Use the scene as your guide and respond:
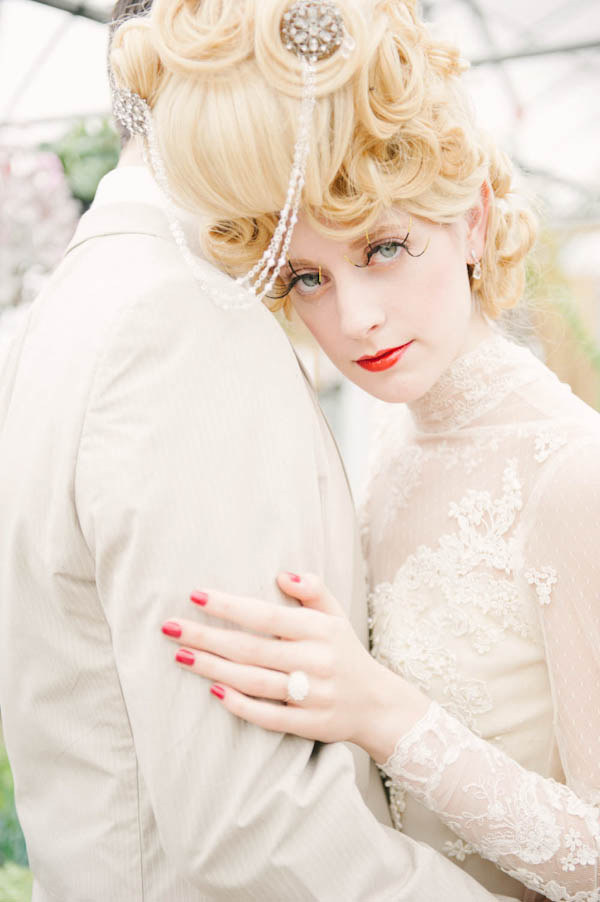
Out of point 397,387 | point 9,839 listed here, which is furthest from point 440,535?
point 9,839

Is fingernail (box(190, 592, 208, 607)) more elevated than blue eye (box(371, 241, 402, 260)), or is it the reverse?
blue eye (box(371, 241, 402, 260))

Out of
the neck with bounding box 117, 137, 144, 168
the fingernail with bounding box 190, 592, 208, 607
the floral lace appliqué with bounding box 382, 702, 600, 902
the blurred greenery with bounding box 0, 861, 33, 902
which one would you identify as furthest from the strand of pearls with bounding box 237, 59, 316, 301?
the blurred greenery with bounding box 0, 861, 33, 902

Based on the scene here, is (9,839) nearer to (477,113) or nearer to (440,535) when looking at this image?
(440,535)

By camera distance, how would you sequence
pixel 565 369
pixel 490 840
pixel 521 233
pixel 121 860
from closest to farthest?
pixel 121 860
pixel 490 840
pixel 521 233
pixel 565 369

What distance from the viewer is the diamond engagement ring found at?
113cm

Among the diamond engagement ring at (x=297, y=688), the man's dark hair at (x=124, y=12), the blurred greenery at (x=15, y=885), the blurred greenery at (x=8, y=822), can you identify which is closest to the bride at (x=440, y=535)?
the diamond engagement ring at (x=297, y=688)

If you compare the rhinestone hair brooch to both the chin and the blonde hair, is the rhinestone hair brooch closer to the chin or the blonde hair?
the blonde hair

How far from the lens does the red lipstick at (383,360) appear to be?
1.50 meters

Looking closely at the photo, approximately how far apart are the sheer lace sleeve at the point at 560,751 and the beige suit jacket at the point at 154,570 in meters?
0.11

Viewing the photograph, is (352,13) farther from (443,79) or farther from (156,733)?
(156,733)

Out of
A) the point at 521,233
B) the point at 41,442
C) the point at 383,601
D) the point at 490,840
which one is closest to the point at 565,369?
the point at 521,233

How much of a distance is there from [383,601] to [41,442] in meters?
0.75

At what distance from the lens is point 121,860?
1.17m

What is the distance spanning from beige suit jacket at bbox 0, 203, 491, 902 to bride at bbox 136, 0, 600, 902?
2.3 inches
